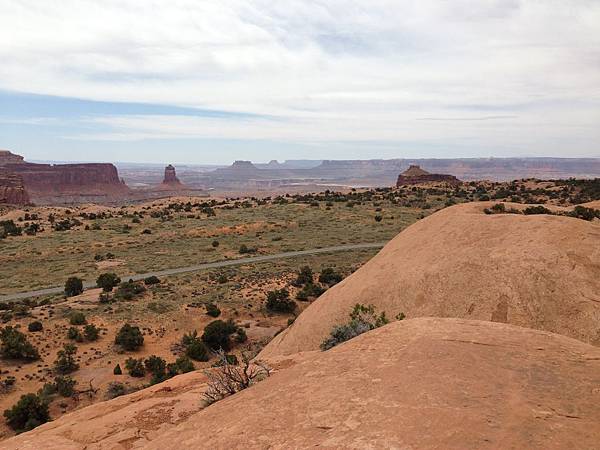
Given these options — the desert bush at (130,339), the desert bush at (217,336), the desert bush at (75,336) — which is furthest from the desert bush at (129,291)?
the desert bush at (217,336)

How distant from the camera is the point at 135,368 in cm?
2205

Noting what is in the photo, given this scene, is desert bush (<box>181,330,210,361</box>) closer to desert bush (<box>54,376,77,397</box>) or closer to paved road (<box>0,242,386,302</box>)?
desert bush (<box>54,376,77,397</box>)

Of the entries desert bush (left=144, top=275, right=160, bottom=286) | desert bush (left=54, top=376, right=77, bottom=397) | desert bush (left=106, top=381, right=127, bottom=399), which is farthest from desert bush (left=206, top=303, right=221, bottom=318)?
desert bush (left=54, top=376, right=77, bottom=397)

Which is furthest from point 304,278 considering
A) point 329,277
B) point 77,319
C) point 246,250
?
point 77,319

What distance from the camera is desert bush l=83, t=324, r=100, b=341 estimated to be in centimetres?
2577

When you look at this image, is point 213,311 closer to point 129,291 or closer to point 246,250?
point 129,291

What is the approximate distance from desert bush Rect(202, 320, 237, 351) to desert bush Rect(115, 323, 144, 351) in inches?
148

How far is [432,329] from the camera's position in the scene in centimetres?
904

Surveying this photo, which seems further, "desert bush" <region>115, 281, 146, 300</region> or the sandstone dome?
"desert bush" <region>115, 281, 146, 300</region>

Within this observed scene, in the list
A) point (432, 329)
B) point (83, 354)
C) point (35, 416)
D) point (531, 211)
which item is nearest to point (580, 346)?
point (432, 329)

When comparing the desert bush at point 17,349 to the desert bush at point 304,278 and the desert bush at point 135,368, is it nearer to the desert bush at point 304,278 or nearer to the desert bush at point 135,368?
the desert bush at point 135,368

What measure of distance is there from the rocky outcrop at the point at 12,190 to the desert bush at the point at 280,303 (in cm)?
12915

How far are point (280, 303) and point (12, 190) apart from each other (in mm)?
137778

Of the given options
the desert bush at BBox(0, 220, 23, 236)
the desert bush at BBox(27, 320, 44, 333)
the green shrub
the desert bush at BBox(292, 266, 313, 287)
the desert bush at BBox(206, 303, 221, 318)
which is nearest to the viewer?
the green shrub
